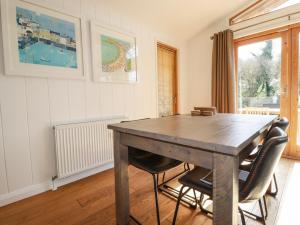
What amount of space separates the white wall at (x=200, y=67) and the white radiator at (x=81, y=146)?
226cm

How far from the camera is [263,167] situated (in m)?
0.90

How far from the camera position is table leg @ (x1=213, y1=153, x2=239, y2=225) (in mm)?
808

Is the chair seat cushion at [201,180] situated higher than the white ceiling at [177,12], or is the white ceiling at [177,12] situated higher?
the white ceiling at [177,12]

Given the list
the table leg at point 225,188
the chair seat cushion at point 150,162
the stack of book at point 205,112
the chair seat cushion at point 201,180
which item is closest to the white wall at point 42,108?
the chair seat cushion at point 150,162

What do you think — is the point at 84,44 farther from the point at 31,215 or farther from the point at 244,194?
the point at 244,194

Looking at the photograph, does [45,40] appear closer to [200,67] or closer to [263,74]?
[200,67]

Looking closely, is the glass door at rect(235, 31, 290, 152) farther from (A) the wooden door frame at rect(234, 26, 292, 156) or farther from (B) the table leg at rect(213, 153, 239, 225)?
(B) the table leg at rect(213, 153, 239, 225)

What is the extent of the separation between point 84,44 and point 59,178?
169cm

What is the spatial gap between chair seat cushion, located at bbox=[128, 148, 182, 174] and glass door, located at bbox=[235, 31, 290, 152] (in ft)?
8.50

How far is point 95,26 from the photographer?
7.75 ft

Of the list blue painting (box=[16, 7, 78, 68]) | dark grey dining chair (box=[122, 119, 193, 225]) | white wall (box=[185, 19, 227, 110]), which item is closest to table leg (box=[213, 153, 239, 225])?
dark grey dining chair (box=[122, 119, 193, 225])

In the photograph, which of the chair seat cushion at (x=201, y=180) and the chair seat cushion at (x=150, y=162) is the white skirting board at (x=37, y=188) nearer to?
the chair seat cushion at (x=150, y=162)

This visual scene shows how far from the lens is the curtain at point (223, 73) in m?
3.31

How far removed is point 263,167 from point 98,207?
1.49m
